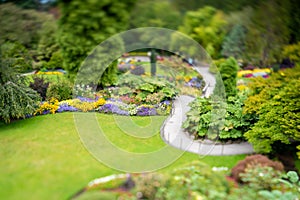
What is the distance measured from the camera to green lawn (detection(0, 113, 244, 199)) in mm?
6508

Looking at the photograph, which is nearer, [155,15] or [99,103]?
[155,15]

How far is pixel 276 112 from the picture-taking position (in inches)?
329

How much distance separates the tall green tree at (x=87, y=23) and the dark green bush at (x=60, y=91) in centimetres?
132

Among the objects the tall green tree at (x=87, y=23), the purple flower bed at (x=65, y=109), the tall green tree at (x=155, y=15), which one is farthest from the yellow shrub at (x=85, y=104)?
the tall green tree at (x=155, y=15)

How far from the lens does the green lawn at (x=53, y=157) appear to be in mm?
6508

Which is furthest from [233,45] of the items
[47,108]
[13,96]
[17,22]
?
[13,96]

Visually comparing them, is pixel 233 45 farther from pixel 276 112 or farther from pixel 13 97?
pixel 13 97

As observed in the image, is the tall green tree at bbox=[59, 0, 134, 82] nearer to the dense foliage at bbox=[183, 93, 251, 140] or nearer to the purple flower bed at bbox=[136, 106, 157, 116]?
the purple flower bed at bbox=[136, 106, 157, 116]

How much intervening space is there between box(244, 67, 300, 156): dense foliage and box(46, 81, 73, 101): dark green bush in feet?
22.6

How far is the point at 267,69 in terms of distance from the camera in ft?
66.2

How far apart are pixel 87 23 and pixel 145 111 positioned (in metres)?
3.87

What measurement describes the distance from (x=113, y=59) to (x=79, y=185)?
6677 millimetres

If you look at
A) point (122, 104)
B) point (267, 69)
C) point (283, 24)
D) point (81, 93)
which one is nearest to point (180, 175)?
point (122, 104)

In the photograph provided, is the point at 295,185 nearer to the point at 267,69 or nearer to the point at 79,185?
the point at 79,185
